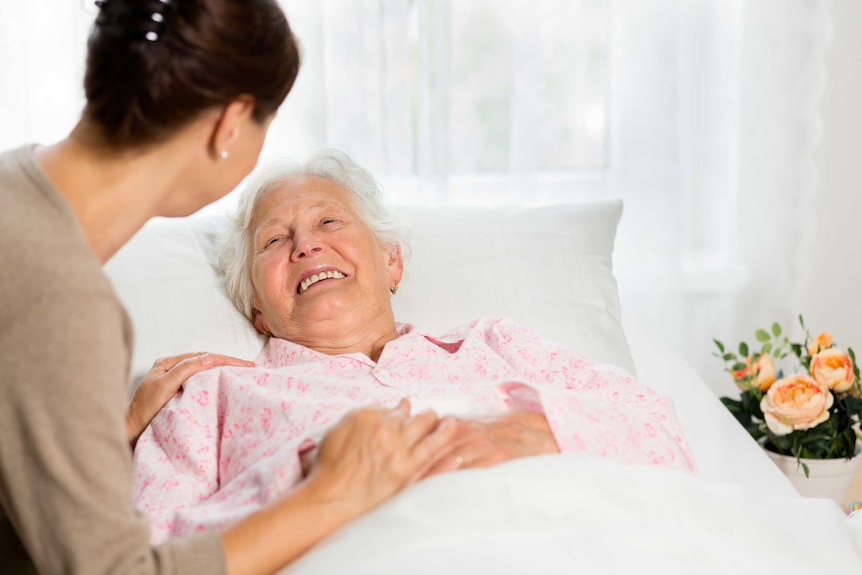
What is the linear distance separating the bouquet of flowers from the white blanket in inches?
31.1

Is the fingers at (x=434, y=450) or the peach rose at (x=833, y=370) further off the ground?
the fingers at (x=434, y=450)

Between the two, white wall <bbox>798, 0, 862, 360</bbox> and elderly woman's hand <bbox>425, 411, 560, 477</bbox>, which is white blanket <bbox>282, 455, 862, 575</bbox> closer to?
elderly woman's hand <bbox>425, 411, 560, 477</bbox>

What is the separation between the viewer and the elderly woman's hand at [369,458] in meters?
1.23

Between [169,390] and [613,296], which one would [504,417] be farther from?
[613,296]

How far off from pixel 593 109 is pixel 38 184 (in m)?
1.98

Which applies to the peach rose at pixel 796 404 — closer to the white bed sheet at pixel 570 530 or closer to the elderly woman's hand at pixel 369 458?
the white bed sheet at pixel 570 530

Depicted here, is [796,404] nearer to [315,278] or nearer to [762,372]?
[762,372]

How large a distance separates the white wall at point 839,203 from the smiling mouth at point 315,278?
5.67 ft

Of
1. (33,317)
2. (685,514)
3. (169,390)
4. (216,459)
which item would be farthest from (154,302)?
(685,514)

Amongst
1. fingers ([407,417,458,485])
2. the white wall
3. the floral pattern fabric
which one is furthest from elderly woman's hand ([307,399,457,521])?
the white wall


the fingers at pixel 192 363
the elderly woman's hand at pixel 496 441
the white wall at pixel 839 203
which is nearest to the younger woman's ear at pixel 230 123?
the elderly woman's hand at pixel 496 441

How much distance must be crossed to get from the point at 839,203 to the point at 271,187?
1842mm

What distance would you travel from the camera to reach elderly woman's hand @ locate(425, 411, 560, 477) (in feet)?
4.41

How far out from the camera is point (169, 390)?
5.50 ft
